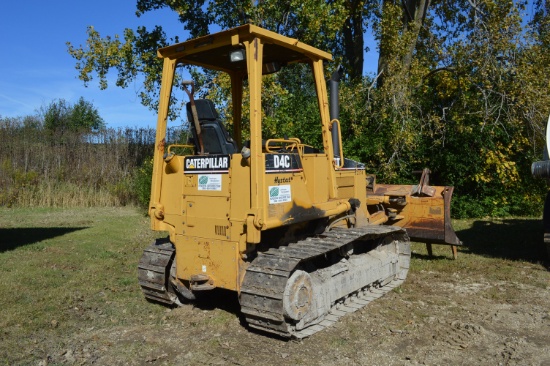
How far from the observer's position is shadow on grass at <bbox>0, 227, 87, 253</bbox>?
9.72 m

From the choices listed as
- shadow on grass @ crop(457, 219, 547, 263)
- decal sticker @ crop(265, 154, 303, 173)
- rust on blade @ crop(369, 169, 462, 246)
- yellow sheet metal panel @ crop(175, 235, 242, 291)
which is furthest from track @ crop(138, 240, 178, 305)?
shadow on grass @ crop(457, 219, 547, 263)

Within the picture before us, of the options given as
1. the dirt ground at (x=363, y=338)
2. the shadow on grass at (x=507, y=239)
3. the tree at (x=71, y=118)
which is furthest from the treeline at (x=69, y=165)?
the dirt ground at (x=363, y=338)

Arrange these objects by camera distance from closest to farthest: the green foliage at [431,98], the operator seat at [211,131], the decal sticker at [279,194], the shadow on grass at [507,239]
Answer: the decal sticker at [279,194] < the operator seat at [211,131] < the shadow on grass at [507,239] < the green foliage at [431,98]

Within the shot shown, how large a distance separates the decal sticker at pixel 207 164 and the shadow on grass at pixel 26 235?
17.8 ft

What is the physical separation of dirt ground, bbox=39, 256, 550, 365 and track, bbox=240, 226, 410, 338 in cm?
17

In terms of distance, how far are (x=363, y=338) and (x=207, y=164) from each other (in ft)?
7.19

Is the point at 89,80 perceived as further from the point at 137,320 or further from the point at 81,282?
the point at 137,320

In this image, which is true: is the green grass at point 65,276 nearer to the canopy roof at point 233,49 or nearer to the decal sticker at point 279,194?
the decal sticker at point 279,194

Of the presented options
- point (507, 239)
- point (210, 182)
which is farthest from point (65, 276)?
point (507, 239)

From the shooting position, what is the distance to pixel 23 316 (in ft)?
18.4

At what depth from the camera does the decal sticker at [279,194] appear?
494 cm

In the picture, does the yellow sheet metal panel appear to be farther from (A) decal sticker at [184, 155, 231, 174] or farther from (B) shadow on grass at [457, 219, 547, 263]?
(B) shadow on grass at [457, 219, 547, 263]

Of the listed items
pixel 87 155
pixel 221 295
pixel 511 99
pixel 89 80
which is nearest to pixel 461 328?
pixel 221 295

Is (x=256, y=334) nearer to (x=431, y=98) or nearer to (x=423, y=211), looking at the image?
(x=423, y=211)
